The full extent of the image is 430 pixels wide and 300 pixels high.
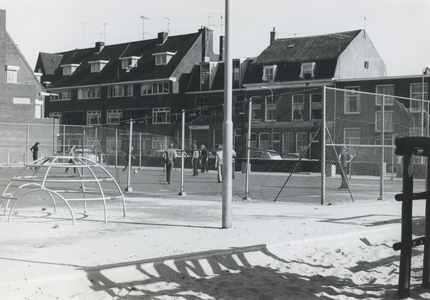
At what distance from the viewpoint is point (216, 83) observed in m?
Answer: 64.1

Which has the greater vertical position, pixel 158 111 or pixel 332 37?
pixel 332 37

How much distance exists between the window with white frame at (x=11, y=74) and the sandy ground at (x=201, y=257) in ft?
150

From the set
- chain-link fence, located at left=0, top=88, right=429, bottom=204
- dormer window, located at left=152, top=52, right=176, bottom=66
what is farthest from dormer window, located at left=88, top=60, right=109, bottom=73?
chain-link fence, located at left=0, top=88, right=429, bottom=204

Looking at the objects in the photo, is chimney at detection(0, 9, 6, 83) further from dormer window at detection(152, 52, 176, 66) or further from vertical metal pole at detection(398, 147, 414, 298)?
vertical metal pole at detection(398, 147, 414, 298)

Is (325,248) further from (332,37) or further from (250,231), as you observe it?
(332,37)

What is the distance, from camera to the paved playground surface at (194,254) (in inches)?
281

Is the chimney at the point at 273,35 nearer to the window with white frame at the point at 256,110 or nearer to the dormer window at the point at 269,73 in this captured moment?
the dormer window at the point at 269,73

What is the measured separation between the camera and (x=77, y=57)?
262 feet

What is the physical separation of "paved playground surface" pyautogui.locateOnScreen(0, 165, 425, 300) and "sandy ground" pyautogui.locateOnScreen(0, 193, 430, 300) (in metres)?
0.01

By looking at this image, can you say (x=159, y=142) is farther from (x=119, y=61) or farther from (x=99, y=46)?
(x=99, y=46)

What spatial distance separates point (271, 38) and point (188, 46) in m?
9.28

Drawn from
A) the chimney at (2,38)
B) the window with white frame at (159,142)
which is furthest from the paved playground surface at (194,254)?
the chimney at (2,38)

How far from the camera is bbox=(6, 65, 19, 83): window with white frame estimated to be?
5684 centimetres


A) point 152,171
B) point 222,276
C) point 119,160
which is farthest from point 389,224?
point 119,160
